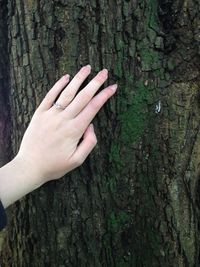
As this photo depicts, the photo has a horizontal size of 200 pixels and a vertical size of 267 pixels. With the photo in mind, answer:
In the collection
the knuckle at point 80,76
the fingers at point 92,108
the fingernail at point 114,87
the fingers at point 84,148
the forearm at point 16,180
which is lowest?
the forearm at point 16,180

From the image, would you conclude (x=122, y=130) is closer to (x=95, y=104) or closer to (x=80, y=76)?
(x=95, y=104)

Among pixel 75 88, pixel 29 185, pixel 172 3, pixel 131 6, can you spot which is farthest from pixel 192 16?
pixel 29 185

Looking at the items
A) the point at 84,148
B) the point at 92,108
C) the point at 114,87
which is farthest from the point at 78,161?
the point at 114,87

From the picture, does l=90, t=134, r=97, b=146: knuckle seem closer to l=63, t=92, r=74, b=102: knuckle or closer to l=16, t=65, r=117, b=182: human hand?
l=16, t=65, r=117, b=182: human hand

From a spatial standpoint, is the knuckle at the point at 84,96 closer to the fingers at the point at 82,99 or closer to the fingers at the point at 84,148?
the fingers at the point at 82,99

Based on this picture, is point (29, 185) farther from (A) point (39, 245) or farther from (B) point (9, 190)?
(A) point (39, 245)

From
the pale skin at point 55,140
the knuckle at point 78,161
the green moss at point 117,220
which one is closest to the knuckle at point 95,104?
the pale skin at point 55,140
